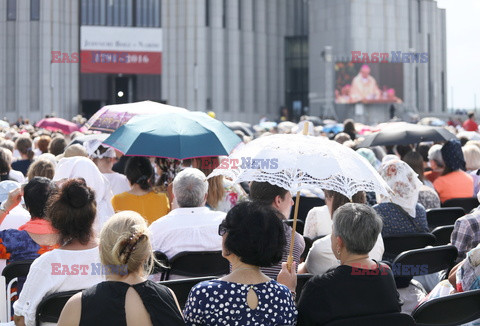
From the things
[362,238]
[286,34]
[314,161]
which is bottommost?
[362,238]

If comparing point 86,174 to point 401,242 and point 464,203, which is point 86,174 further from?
point 464,203

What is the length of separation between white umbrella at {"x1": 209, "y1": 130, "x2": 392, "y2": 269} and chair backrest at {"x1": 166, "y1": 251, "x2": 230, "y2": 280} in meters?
0.93

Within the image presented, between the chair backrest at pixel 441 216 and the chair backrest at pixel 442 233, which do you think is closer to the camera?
the chair backrest at pixel 442 233

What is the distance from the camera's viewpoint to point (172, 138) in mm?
8172

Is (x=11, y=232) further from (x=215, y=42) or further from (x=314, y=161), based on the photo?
(x=215, y=42)

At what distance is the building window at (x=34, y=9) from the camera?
153 ft

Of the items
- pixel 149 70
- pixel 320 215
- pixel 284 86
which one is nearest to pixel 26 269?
pixel 320 215

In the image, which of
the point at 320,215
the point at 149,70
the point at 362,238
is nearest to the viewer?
the point at 362,238

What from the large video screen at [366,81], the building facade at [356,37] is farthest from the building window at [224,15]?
the large video screen at [366,81]

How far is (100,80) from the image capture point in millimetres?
48188

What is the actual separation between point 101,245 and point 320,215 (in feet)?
10.9

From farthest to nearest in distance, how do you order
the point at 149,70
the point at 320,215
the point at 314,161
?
the point at 149,70 < the point at 320,215 < the point at 314,161

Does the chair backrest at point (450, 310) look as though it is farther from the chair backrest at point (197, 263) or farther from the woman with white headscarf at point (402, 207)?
the woman with white headscarf at point (402, 207)

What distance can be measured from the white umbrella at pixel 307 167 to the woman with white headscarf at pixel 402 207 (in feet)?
5.80
